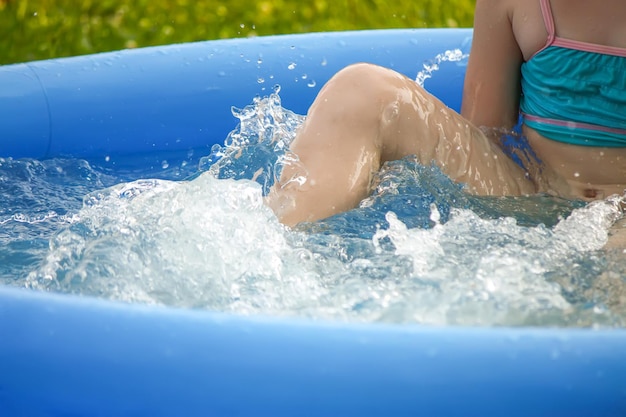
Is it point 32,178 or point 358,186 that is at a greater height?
point 358,186

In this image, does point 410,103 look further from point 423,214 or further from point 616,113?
point 616,113

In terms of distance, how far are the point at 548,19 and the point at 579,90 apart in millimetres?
159

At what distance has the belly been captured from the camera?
74.0 inches

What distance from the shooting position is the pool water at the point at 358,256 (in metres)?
1.40

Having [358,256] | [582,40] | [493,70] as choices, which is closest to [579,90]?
[582,40]

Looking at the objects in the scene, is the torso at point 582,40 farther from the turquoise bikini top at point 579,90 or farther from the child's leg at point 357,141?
the child's leg at point 357,141

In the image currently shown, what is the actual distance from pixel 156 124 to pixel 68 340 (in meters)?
1.61

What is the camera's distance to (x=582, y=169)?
1911 millimetres

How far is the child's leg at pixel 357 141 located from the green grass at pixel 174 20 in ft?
7.97

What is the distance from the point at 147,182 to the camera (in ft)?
7.02

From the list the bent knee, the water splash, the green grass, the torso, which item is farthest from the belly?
the green grass

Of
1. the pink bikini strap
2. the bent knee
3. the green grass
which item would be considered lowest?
the green grass

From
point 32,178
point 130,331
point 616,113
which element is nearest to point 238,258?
point 130,331

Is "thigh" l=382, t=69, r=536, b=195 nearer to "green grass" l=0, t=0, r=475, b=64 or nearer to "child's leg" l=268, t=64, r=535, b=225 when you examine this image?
"child's leg" l=268, t=64, r=535, b=225
